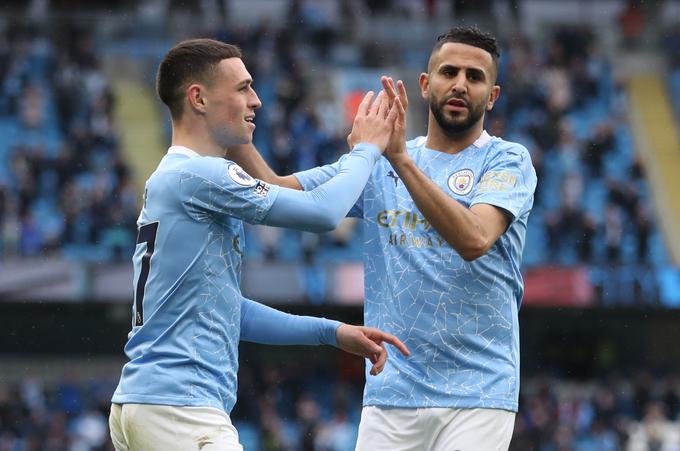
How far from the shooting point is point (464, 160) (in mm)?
5359

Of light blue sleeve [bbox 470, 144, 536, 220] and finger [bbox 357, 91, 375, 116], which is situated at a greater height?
finger [bbox 357, 91, 375, 116]

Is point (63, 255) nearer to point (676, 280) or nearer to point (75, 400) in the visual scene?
point (75, 400)

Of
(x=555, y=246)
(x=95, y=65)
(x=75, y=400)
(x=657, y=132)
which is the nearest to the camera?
(x=75, y=400)

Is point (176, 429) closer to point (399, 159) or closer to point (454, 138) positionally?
point (399, 159)

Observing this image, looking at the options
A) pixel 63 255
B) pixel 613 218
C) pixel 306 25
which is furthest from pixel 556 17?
pixel 63 255

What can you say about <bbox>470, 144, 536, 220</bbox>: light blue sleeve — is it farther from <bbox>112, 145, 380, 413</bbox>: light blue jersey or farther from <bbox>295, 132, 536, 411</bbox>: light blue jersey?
<bbox>112, 145, 380, 413</bbox>: light blue jersey

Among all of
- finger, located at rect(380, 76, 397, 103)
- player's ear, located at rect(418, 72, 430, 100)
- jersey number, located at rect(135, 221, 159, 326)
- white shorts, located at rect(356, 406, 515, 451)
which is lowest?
white shorts, located at rect(356, 406, 515, 451)

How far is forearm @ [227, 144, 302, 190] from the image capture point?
554 centimetres

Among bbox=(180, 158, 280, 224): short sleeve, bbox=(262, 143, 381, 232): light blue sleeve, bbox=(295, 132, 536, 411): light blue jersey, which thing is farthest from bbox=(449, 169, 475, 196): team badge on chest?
bbox=(180, 158, 280, 224): short sleeve

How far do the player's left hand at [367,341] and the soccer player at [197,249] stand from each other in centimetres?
40

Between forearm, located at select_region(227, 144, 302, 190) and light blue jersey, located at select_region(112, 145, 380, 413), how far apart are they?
96 cm

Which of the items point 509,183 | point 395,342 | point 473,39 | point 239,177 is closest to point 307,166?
point 473,39

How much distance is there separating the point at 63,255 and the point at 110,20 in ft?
24.2

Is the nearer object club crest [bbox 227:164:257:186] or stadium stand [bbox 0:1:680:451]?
club crest [bbox 227:164:257:186]
